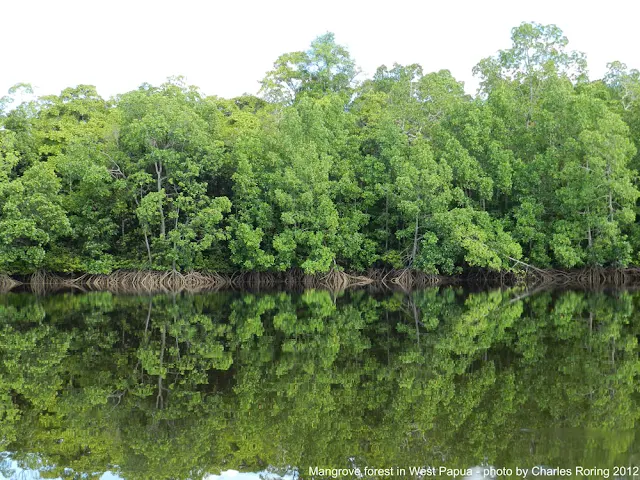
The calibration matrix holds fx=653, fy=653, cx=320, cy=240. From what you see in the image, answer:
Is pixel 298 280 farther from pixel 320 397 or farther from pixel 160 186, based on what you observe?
pixel 320 397

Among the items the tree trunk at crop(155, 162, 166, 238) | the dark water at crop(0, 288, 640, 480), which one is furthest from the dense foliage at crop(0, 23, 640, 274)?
the dark water at crop(0, 288, 640, 480)

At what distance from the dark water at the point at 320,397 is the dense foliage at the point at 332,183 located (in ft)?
57.9

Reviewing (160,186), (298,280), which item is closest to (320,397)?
(298,280)

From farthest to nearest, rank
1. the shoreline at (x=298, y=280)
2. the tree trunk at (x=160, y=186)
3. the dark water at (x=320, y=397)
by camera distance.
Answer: the tree trunk at (x=160, y=186) < the shoreline at (x=298, y=280) < the dark water at (x=320, y=397)

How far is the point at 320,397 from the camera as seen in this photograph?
878 cm

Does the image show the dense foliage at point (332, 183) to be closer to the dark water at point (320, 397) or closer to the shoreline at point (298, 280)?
the shoreline at point (298, 280)

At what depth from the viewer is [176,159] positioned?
3512 centimetres

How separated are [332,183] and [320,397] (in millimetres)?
28350

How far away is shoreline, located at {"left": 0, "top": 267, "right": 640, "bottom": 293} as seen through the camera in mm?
33469

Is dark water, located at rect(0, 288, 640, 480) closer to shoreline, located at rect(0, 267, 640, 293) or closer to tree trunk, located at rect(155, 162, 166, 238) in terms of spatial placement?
shoreline, located at rect(0, 267, 640, 293)

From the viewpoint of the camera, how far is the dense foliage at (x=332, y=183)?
1320 inches

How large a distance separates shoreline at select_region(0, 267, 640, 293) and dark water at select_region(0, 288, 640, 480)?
17.1 meters

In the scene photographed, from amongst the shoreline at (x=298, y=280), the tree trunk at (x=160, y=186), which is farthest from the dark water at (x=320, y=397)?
the tree trunk at (x=160, y=186)

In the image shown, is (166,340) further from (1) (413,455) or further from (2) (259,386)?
(1) (413,455)
